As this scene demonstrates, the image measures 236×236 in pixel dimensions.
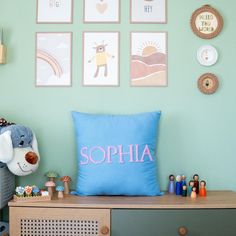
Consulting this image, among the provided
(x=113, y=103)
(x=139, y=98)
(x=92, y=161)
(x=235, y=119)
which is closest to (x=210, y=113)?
(x=235, y=119)

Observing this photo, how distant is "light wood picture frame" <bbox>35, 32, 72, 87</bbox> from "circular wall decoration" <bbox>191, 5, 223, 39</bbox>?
753 mm

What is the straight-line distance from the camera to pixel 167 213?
1636mm

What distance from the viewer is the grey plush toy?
171 centimetres

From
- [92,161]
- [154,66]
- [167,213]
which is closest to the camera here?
[167,213]

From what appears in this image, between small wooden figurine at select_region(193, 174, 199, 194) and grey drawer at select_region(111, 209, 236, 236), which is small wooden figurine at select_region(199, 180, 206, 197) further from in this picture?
grey drawer at select_region(111, 209, 236, 236)

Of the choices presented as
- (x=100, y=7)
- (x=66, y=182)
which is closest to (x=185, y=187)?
(x=66, y=182)

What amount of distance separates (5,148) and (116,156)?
57cm

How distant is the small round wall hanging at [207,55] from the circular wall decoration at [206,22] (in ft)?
0.22

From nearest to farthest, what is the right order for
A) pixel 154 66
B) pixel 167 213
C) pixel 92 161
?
pixel 167 213 → pixel 92 161 → pixel 154 66

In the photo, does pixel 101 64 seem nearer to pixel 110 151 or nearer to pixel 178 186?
pixel 110 151

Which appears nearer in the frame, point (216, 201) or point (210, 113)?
point (216, 201)

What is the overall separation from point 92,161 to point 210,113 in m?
0.76

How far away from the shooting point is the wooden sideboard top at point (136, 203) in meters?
1.64

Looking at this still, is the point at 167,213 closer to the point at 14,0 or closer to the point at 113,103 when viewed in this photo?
the point at 113,103
